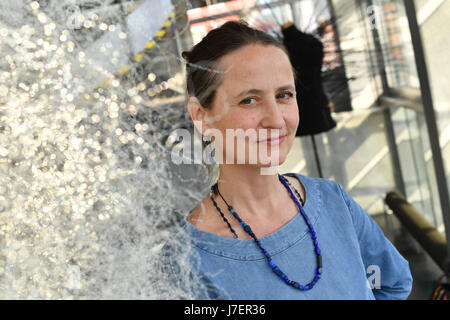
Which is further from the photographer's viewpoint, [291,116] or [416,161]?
[416,161]

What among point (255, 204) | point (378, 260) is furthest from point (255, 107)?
point (378, 260)

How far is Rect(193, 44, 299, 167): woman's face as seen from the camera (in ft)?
1.44

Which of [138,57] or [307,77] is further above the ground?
[138,57]

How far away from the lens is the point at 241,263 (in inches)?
17.8

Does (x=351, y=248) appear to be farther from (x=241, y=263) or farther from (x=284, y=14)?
(x=284, y=14)

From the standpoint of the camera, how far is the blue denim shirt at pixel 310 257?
440 millimetres

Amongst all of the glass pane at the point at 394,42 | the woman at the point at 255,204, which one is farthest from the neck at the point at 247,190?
the glass pane at the point at 394,42

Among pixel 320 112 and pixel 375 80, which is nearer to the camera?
pixel 320 112

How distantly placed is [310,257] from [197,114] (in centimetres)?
18

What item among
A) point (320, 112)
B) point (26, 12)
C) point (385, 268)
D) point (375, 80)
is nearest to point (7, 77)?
point (26, 12)

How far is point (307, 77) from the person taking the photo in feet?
3.90

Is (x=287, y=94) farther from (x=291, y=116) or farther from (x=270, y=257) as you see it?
(x=270, y=257)

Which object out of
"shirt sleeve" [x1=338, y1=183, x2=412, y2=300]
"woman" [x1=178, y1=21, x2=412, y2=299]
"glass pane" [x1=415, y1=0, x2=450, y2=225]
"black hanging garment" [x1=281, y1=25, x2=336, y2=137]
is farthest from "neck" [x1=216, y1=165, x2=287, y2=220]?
"glass pane" [x1=415, y1=0, x2=450, y2=225]
